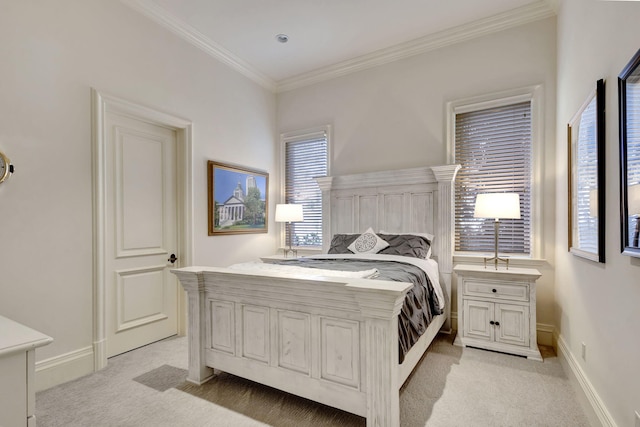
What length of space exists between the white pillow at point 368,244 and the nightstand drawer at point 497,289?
0.91m

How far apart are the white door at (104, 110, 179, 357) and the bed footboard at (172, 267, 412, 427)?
3.48 ft

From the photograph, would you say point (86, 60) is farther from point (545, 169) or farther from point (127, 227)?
point (545, 169)

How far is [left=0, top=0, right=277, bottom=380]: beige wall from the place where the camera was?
7.29ft

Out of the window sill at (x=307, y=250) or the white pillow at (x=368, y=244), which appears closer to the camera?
the white pillow at (x=368, y=244)

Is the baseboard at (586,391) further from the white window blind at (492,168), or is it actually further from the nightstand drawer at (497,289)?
the white window blind at (492,168)

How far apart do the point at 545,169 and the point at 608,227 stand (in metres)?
1.73

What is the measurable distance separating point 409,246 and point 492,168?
4.14 feet

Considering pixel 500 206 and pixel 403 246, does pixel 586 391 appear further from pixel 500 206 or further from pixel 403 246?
pixel 403 246

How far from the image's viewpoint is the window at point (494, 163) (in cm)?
330

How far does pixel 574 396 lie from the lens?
2150 mm

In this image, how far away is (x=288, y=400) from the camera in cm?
210

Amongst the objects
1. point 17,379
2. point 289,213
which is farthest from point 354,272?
point 289,213

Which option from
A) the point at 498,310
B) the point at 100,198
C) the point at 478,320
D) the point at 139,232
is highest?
the point at 100,198

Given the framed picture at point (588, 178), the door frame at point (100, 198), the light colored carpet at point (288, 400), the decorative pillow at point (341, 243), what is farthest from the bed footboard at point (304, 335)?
the decorative pillow at point (341, 243)
